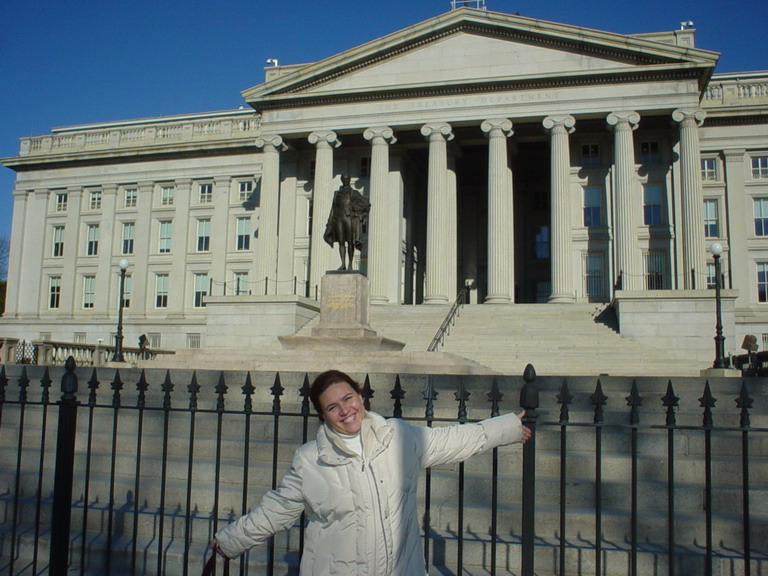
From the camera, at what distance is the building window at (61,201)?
52.6 metres

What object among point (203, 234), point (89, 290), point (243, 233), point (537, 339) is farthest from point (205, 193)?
point (537, 339)

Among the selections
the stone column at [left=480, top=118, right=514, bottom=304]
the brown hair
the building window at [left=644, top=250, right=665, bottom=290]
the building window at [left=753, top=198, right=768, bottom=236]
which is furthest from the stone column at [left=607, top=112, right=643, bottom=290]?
the brown hair

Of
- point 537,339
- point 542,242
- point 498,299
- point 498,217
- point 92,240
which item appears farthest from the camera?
point 92,240

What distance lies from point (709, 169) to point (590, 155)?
665 cm

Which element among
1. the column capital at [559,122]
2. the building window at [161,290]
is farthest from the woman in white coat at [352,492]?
the building window at [161,290]

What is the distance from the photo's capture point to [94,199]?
52.1m

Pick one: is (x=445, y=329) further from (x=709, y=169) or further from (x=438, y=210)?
(x=709, y=169)

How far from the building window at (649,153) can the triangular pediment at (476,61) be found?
16.1 feet

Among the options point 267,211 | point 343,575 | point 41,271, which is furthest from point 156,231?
point 343,575

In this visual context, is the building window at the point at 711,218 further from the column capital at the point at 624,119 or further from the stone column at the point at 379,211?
the stone column at the point at 379,211

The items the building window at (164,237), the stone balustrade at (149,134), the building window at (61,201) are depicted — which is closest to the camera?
the stone balustrade at (149,134)

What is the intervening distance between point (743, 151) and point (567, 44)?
477 inches

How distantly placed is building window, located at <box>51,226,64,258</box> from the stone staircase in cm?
2622

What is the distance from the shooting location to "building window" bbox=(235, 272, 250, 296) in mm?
47344
